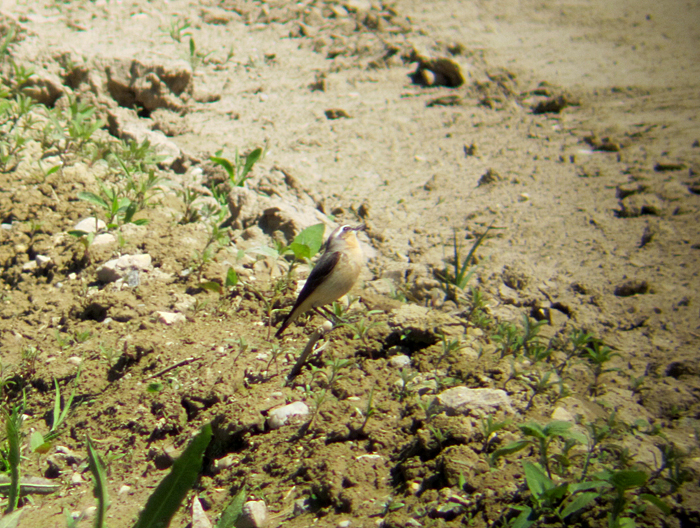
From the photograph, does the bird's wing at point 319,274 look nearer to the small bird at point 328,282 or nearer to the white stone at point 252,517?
the small bird at point 328,282

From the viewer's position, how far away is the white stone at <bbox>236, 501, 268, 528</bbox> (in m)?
2.70

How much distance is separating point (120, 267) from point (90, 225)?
62 cm

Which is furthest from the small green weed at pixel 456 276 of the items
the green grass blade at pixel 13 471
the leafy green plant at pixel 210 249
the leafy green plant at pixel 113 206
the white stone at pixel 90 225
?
the green grass blade at pixel 13 471

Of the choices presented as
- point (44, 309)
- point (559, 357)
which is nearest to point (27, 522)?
point (44, 309)

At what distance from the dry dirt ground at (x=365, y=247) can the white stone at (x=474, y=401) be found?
26 millimetres

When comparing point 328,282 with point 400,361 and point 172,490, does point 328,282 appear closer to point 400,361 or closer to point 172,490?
point 400,361

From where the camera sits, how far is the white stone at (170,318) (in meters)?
3.91

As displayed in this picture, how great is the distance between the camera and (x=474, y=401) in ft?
10.4

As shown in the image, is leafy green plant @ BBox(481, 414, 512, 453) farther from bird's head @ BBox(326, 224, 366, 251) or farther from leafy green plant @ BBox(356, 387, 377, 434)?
bird's head @ BBox(326, 224, 366, 251)

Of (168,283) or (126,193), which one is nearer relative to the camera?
(168,283)

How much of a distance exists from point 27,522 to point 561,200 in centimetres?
483

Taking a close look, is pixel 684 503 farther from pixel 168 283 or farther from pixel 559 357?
pixel 168 283

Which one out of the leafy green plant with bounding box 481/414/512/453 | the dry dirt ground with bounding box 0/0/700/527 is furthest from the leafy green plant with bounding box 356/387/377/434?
the leafy green plant with bounding box 481/414/512/453

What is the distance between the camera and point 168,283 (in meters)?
4.26
